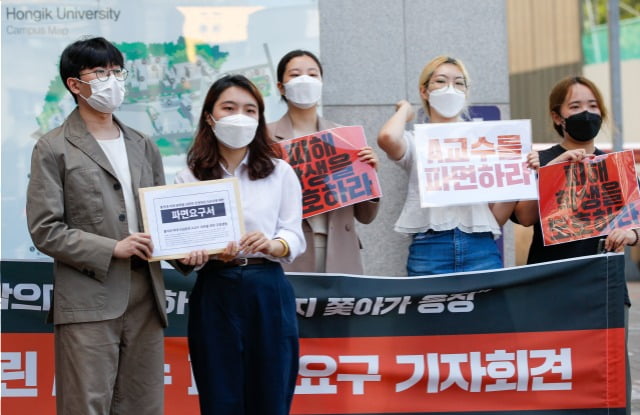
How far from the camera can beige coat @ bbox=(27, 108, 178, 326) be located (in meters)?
3.85

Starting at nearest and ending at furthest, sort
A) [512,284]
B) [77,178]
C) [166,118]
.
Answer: [77,178], [512,284], [166,118]

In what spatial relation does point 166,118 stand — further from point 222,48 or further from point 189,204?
point 189,204

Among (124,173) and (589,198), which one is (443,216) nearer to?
(589,198)

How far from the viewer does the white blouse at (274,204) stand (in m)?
4.07

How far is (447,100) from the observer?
201 inches

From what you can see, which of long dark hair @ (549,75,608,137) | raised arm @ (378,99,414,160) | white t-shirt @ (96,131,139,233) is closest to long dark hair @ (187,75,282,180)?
white t-shirt @ (96,131,139,233)

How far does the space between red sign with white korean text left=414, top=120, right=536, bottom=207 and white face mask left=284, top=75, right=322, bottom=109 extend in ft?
1.86

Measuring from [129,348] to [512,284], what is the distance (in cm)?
205

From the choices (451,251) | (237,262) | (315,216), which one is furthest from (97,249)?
(451,251)

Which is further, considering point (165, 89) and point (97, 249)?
point (165, 89)

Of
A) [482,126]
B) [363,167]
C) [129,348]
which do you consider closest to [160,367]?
[129,348]

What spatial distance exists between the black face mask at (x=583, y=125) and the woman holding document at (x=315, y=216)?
102 centimetres

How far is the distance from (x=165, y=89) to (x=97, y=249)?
347 centimetres

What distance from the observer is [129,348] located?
401 centimetres
